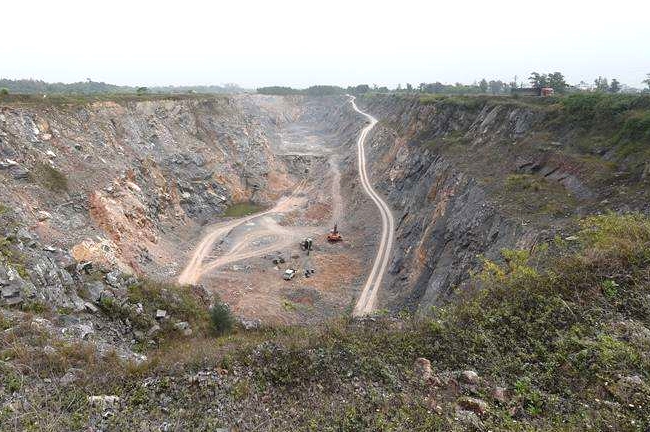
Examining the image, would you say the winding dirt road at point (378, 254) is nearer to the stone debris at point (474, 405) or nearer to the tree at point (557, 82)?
the stone debris at point (474, 405)

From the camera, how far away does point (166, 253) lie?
33.8 meters

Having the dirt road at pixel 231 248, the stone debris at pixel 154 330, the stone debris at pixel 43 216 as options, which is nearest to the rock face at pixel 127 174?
the stone debris at pixel 43 216

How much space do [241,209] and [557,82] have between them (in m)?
48.4

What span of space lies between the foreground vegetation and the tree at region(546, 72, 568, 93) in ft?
172

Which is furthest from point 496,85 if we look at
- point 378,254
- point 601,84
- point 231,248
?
point 231,248

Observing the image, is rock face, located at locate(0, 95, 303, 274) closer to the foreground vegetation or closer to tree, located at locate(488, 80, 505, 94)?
the foreground vegetation

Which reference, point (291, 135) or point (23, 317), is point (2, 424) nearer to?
point (23, 317)

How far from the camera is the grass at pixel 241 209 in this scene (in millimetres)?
46938

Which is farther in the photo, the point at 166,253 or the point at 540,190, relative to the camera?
the point at 166,253

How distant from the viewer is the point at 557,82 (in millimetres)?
55719

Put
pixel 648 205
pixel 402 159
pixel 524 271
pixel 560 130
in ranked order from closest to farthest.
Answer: pixel 524 271, pixel 648 205, pixel 560 130, pixel 402 159

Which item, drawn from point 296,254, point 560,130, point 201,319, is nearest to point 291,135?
point 296,254

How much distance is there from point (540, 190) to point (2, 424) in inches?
1055

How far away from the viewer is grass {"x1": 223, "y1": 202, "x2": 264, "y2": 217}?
154 ft
